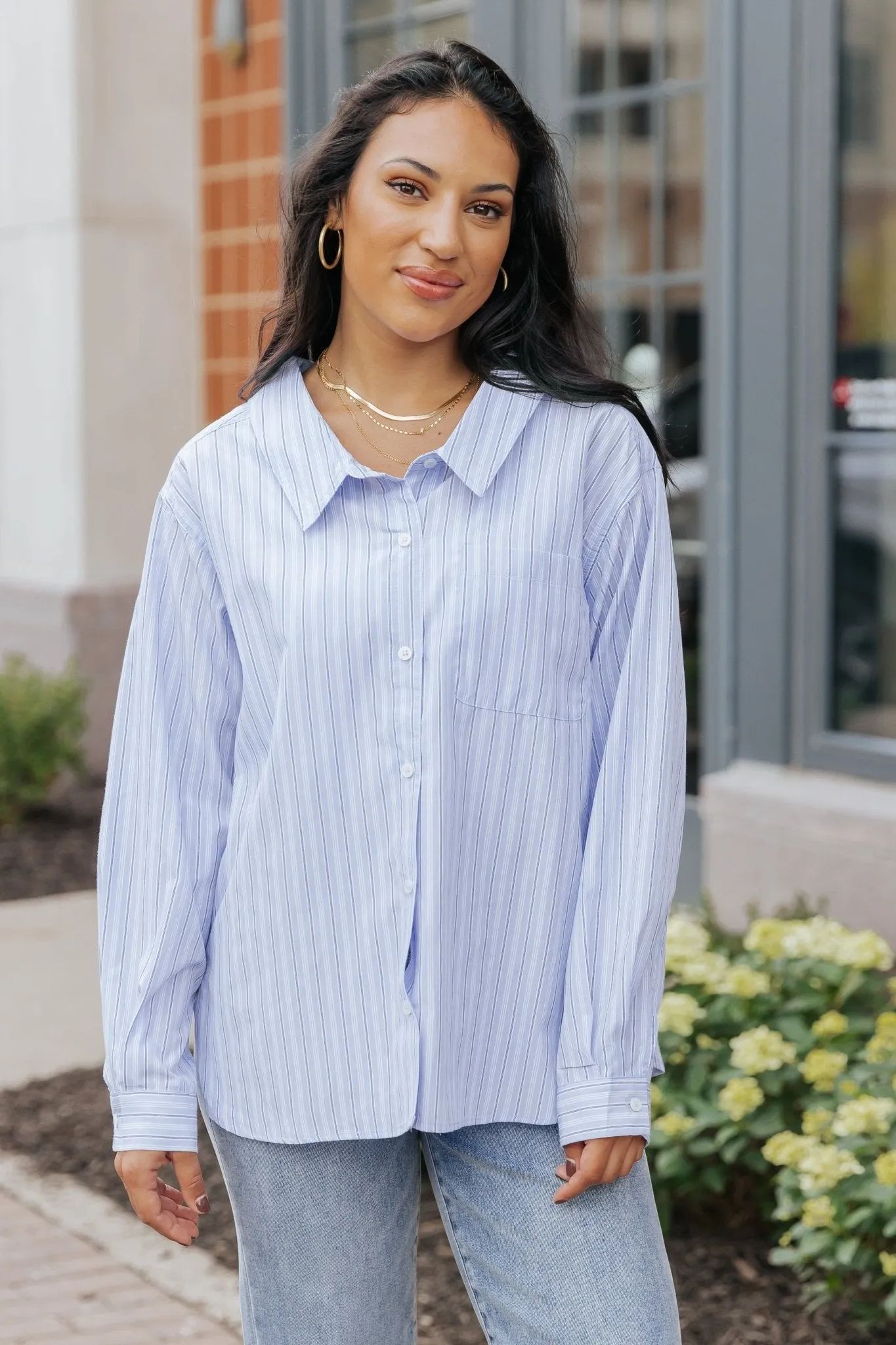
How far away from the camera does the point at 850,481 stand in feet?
16.5

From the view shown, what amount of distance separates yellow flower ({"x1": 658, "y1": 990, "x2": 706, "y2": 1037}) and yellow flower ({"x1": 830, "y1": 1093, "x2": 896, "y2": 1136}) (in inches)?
15.1

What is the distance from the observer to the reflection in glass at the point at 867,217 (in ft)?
16.0

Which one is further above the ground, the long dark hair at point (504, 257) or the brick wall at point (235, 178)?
the brick wall at point (235, 178)

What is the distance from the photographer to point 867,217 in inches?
195

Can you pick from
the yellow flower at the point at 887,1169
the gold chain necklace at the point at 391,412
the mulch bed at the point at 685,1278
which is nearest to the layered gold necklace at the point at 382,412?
the gold chain necklace at the point at 391,412

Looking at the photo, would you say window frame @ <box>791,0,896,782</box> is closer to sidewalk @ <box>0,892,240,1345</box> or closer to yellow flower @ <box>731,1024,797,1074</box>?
yellow flower @ <box>731,1024,797,1074</box>

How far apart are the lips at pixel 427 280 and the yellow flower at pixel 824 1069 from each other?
1854mm

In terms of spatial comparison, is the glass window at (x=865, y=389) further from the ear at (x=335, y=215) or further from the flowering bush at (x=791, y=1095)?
the ear at (x=335, y=215)

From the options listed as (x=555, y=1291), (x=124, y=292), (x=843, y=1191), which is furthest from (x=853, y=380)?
(x=124, y=292)

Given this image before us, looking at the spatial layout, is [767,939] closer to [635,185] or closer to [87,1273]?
[87,1273]

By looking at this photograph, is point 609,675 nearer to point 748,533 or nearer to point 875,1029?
point 875,1029

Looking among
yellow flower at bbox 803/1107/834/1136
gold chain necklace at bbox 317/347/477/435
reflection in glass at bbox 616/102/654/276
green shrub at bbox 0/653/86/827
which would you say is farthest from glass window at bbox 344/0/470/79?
gold chain necklace at bbox 317/347/477/435

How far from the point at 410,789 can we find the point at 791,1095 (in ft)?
6.08

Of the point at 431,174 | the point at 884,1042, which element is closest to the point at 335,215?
the point at 431,174
